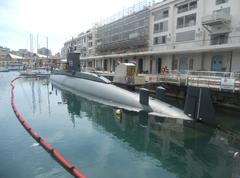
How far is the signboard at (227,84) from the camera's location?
54.2ft

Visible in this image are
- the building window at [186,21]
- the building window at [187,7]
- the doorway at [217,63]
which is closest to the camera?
the doorway at [217,63]

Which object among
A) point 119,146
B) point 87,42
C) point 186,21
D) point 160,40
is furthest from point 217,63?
point 87,42

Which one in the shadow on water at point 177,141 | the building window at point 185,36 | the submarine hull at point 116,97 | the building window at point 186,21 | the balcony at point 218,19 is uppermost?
the building window at point 186,21

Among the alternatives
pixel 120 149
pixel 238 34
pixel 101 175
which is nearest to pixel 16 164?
pixel 101 175

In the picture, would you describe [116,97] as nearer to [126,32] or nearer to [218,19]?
[218,19]

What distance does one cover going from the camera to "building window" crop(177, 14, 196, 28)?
3521 centimetres

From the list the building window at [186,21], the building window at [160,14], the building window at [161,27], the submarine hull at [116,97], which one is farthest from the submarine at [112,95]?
the building window at [160,14]

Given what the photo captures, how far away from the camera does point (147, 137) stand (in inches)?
473

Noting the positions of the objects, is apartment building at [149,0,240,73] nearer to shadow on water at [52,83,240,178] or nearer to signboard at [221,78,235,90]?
signboard at [221,78,235,90]

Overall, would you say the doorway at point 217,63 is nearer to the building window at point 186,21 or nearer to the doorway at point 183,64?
the doorway at point 183,64

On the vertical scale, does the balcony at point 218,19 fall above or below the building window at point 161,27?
below

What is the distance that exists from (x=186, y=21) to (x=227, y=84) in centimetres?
2305

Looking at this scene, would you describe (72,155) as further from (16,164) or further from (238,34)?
(238,34)

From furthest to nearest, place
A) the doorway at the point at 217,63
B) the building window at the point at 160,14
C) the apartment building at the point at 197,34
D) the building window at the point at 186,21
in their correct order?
1. the building window at the point at 160,14
2. the building window at the point at 186,21
3. the doorway at the point at 217,63
4. the apartment building at the point at 197,34
